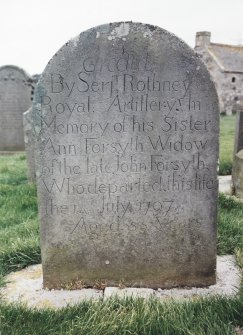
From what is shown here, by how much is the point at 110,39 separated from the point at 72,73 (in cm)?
38

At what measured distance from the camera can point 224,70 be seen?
1258 inches

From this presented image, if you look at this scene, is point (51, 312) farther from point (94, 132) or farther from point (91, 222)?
point (94, 132)

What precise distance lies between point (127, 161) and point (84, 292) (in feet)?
3.63

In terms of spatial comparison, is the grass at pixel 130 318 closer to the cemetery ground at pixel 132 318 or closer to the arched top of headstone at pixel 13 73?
the cemetery ground at pixel 132 318

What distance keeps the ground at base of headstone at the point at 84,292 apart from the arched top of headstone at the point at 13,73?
8.79 metres

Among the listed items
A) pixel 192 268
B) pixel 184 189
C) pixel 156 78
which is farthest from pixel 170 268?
pixel 156 78

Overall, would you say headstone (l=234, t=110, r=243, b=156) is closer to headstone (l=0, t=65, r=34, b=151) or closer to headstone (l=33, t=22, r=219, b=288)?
headstone (l=33, t=22, r=219, b=288)

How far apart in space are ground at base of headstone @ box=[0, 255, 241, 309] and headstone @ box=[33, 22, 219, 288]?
3.6 inches

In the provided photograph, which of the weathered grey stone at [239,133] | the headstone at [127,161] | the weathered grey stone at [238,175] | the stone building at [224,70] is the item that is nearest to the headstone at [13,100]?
the weathered grey stone at [239,133]

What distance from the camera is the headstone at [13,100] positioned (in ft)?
37.5

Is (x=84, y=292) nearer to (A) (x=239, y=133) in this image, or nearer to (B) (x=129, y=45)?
(B) (x=129, y=45)

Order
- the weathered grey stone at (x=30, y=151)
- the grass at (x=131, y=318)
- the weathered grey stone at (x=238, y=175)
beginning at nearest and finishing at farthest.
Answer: the grass at (x=131, y=318), the weathered grey stone at (x=238, y=175), the weathered grey stone at (x=30, y=151)

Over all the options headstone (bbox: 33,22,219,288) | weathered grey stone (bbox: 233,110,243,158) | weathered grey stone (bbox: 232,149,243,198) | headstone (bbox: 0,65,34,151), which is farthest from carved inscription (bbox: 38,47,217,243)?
headstone (bbox: 0,65,34,151)

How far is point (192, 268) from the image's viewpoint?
134 inches
